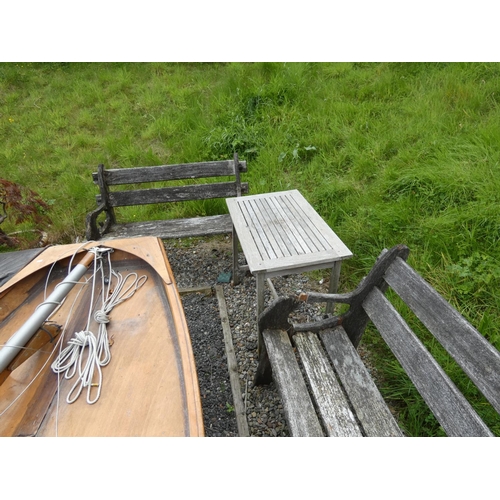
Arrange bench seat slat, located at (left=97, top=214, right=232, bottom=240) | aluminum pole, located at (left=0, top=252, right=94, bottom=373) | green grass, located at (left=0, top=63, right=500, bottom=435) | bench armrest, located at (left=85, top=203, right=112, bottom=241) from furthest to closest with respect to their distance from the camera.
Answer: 1. bench seat slat, located at (left=97, top=214, right=232, bottom=240)
2. bench armrest, located at (left=85, top=203, right=112, bottom=241)
3. green grass, located at (left=0, top=63, right=500, bottom=435)
4. aluminum pole, located at (left=0, top=252, right=94, bottom=373)

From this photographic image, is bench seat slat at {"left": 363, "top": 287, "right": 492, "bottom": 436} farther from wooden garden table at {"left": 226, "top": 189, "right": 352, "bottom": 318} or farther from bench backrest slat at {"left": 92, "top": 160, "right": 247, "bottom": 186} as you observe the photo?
bench backrest slat at {"left": 92, "top": 160, "right": 247, "bottom": 186}

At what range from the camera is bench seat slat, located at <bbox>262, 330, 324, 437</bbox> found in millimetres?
1771

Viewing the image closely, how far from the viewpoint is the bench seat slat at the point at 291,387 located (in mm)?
1771

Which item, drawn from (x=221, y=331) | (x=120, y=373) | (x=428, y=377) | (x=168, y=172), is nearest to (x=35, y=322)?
(x=120, y=373)

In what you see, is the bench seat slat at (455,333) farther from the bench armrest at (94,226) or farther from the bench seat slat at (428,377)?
the bench armrest at (94,226)

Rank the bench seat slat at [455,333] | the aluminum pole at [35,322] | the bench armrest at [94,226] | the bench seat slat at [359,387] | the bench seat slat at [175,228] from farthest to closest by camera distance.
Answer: the bench seat slat at [175,228], the bench armrest at [94,226], the aluminum pole at [35,322], the bench seat slat at [359,387], the bench seat slat at [455,333]

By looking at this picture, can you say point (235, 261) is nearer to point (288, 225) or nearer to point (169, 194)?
point (288, 225)

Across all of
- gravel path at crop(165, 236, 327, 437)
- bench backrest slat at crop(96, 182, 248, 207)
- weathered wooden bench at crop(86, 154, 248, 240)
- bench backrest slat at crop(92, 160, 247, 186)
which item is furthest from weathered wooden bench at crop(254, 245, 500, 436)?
bench backrest slat at crop(92, 160, 247, 186)

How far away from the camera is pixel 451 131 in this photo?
4227mm

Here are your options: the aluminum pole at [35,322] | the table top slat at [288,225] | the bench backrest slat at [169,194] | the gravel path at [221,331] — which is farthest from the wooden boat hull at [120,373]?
the bench backrest slat at [169,194]

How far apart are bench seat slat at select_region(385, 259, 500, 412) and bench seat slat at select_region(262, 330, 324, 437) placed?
727 millimetres

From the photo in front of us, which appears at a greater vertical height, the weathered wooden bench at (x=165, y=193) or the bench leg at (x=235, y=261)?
the weathered wooden bench at (x=165, y=193)

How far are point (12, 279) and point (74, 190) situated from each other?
2967 mm

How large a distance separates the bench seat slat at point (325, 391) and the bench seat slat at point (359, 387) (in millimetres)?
43
